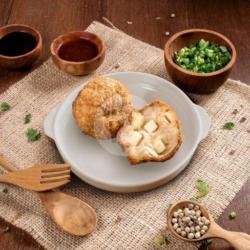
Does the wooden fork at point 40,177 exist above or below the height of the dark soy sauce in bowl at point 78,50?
below

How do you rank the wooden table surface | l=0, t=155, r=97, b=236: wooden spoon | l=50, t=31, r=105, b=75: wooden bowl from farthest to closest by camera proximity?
the wooden table surface → l=50, t=31, r=105, b=75: wooden bowl → l=0, t=155, r=97, b=236: wooden spoon

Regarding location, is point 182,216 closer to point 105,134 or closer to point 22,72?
point 105,134

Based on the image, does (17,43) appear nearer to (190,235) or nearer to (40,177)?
(40,177)

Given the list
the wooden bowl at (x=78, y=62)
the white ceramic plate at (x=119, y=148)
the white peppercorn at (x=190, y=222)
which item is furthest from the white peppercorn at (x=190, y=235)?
the wooden bowl at (x=78, y=62)

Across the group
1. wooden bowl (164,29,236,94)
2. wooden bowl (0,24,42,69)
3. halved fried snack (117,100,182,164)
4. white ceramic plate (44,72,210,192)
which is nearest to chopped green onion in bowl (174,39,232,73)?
wooden bowl (164,29,236,94)

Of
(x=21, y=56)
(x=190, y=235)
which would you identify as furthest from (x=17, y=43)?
(x=190, y=235)

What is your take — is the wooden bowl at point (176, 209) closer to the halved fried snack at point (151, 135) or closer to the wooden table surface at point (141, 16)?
the halved fried snack at point (151, 135)

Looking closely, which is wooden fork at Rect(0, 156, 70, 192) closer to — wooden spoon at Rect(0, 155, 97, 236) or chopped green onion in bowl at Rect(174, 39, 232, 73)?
wooden spoon at Rect(0, 155, 97, 236)

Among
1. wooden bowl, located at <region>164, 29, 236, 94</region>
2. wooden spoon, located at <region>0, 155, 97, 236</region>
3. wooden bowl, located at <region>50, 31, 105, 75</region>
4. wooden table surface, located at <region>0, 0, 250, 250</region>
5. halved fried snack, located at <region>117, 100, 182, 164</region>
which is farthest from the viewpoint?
wooden table surface, located at <region>0, 0, 250, 250</region>
